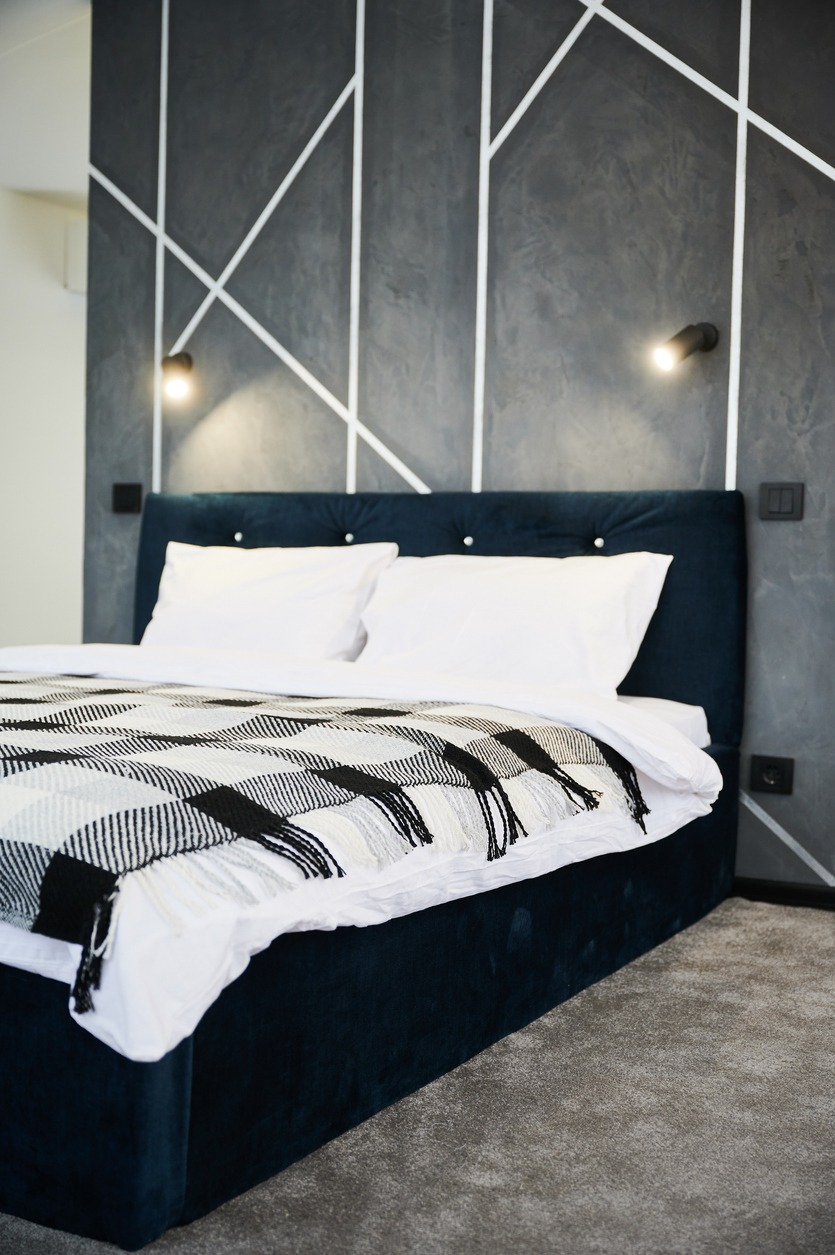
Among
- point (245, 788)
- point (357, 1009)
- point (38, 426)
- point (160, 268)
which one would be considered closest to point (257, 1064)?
point (357, 1009)

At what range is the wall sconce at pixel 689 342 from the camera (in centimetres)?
323

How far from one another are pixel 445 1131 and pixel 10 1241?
0.60 m

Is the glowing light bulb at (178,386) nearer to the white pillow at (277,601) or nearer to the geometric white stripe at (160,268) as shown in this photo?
the geometric white stripe at (160,268)

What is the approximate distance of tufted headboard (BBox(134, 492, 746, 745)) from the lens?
316 centimetres

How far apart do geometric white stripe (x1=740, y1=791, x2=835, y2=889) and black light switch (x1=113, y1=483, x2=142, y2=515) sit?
80.7 inches

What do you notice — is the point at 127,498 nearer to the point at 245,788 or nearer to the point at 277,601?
the point at 277,601

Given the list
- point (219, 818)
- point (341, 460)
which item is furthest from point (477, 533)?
point (219, 818)

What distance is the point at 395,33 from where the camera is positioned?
3.68m

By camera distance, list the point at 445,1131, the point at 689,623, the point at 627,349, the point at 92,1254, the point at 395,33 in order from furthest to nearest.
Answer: the point at 395,33 < the point at 627,349 < the point at 689,623 < the point at 445,1131 < the point at 92,1254

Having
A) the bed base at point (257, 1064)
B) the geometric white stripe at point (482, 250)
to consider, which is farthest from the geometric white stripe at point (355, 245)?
the bed base at point (257, 1064)

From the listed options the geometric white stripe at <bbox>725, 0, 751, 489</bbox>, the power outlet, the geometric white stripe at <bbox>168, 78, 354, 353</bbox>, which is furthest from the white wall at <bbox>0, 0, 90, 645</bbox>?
the power outlet

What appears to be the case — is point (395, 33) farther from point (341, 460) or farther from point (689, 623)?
point (689, 623)

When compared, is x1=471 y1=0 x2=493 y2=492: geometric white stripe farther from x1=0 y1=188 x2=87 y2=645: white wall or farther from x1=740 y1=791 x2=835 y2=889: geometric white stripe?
x1=0 y1=188 x2=87 y2=645: white wall

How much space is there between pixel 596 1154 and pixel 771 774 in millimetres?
1661
